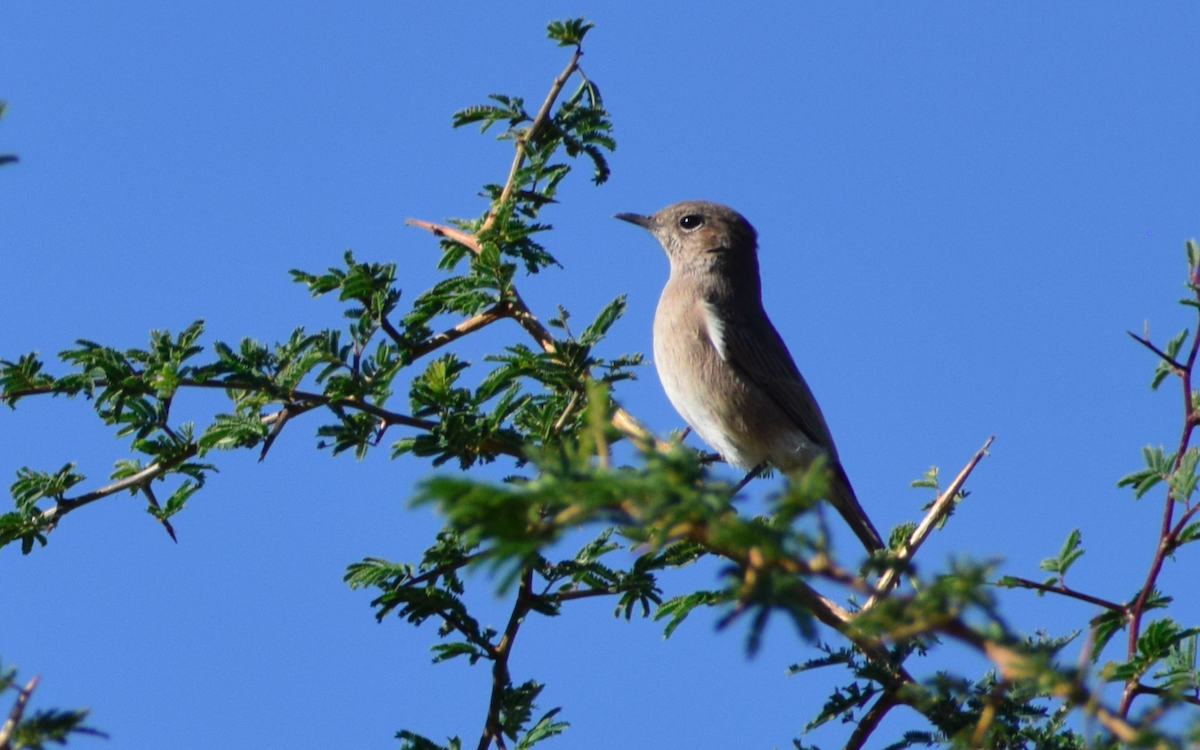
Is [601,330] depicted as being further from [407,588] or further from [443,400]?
[407,588]

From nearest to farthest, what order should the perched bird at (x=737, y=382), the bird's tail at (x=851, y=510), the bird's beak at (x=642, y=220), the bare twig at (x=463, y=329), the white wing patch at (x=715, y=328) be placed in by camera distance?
the bare twig at (x=463, y=329)
the bird's tail at (x=851, y=510)
the perched bird at (x=737, y=382)
the white wing patch at (x=715, y=328)
the bird's beak at (x=642, y=220)

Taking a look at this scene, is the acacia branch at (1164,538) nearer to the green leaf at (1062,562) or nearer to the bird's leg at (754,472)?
the green leaf at (1062,562)

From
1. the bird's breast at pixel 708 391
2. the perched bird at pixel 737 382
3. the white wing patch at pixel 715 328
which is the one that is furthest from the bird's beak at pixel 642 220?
the bird's breast at pixel 708 391

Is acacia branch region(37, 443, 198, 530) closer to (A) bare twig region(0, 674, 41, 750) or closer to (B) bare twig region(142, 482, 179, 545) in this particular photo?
(B) bare twig region(142, 482, 179, 545)

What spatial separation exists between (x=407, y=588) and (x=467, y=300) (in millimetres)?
1124

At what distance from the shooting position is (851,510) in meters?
6.97

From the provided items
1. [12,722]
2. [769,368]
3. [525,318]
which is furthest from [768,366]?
[12,722]

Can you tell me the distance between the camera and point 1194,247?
3.77m

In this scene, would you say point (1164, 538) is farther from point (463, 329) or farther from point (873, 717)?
point (463, 329)

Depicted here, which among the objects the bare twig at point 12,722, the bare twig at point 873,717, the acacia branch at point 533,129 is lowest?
the bare twig at point 12,722

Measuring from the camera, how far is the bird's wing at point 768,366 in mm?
7555

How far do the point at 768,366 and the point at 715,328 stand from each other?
406mm

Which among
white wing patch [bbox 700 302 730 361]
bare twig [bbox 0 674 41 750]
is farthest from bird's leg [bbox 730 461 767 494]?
bare twig [bbox 0 674 41 750]

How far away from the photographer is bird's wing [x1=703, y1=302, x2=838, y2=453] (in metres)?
7.55
